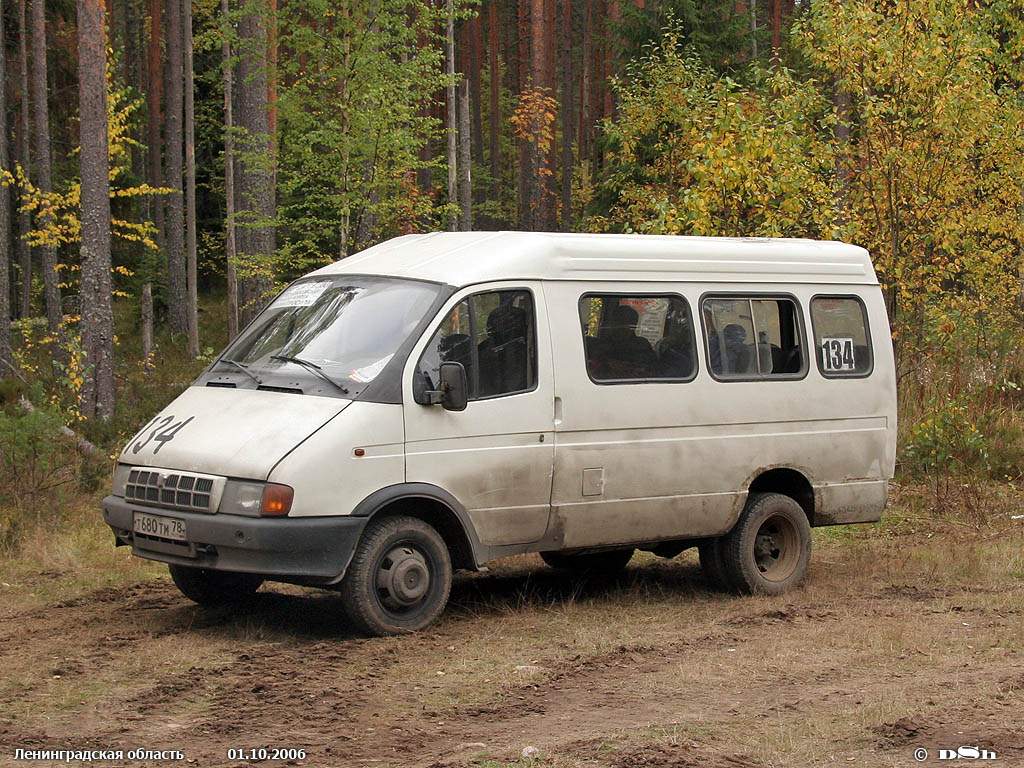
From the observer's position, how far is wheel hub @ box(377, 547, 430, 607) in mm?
8062

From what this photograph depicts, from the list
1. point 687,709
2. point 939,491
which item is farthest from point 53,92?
point 687,709

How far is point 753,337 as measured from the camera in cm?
988

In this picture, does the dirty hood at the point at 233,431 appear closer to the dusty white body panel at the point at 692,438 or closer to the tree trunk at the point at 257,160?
the dusty white body panel at the point at 692,438

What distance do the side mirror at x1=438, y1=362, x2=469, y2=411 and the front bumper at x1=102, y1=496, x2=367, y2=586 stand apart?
880 millimetres

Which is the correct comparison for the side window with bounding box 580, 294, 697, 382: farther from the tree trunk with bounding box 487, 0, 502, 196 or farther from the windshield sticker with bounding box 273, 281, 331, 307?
the tree trunk with bounding box 487, 0, 502, 196

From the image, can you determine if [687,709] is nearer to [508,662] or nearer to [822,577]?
[508,662]

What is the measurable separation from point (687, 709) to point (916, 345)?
10.8 metres

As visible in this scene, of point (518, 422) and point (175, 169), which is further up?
point (175, 169)

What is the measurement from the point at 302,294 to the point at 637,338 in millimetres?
2265

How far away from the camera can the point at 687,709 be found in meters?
6.56

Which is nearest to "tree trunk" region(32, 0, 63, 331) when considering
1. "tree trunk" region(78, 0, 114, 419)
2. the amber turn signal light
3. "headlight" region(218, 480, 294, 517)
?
"tree trunk" region(78, 0, 114, 419)

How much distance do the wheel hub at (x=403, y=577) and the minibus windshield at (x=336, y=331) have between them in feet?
3.42

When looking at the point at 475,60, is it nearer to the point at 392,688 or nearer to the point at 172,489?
the point at 172,489

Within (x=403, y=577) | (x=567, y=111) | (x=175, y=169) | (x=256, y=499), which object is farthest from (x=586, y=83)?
(x=256, y=499)
